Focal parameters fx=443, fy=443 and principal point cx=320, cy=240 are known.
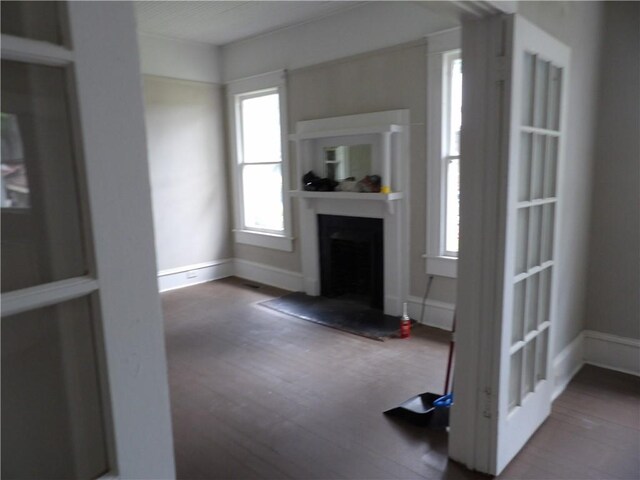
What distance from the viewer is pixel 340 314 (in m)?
4.24

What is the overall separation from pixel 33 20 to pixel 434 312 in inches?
146

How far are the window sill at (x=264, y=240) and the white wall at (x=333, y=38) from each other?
6.21 ft

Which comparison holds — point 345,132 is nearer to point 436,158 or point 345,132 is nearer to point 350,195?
point 350,195

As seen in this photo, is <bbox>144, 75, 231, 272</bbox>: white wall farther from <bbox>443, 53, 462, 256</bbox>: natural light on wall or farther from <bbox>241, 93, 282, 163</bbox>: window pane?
<bbox>443, 53, 462, 256</bbox>: natural light on wall

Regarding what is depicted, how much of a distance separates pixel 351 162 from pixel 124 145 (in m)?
3.80

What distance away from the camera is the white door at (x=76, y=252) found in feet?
1.98

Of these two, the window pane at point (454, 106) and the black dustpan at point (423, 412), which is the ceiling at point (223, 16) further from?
the black dustpan at point (423, 412)

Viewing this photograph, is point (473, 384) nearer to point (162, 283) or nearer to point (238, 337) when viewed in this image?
point (238, 337)

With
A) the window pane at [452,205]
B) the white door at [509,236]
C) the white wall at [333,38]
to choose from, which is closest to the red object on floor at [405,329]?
the window pane at [452,205]

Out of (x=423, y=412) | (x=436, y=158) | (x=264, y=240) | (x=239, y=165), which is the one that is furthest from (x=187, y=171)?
(x=423, y=412)

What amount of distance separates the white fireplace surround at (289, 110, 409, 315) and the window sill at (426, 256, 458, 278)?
0.82ft

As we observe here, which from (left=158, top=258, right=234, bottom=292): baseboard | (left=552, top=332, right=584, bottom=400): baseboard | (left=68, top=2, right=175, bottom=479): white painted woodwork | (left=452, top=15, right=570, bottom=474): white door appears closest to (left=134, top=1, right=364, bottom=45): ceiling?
(left=452, top=15, right=570, bottom=474): white door

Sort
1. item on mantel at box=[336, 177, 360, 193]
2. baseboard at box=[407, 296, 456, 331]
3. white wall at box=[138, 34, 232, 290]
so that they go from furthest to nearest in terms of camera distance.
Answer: white wall at box=[138, 34, 232, 290], item on mantel at box=[336, 177, 360, 193], baseboard at box=[407, 296, 456, 331]

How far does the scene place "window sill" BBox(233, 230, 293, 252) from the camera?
5184mm
